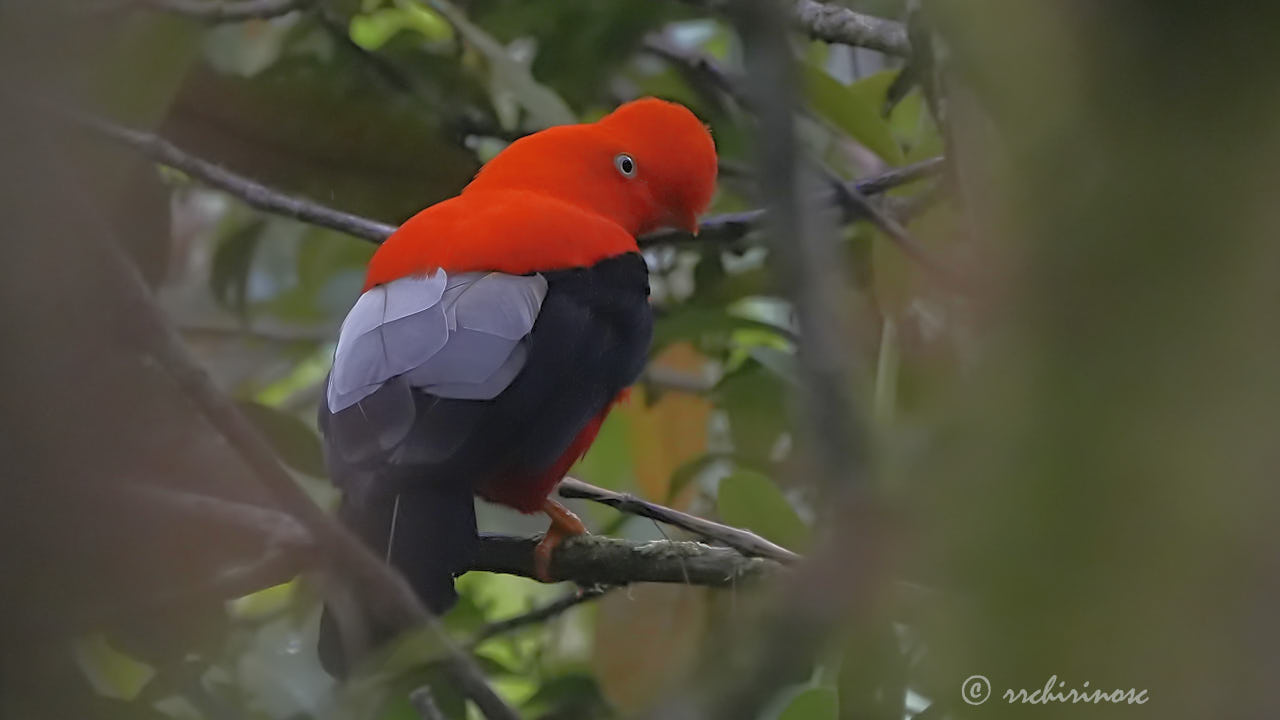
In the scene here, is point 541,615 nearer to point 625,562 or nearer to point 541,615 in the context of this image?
point 541,615

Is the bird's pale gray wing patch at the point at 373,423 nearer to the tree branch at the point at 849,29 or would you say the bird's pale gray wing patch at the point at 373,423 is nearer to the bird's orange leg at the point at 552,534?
the bird's orange leg at the point at 552,534

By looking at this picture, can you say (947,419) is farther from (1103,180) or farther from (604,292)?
(604,292)

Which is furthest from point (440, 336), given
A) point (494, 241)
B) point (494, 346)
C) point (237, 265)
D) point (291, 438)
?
point (237, 265)

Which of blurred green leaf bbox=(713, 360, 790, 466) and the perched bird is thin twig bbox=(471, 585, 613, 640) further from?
blurred green leaf bbox=(713, 360, 790, 466)

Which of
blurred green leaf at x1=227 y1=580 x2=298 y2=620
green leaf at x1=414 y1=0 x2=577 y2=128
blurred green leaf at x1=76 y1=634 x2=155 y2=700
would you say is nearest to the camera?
blurred green leaf at x1=76 y1=634 x2=155 y2=700

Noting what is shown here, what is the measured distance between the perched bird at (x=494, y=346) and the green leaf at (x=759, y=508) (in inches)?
8.6

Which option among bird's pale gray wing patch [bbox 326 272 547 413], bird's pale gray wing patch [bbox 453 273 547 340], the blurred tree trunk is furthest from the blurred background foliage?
bird's pale gray wing patch [bbox 453 273 547 340]

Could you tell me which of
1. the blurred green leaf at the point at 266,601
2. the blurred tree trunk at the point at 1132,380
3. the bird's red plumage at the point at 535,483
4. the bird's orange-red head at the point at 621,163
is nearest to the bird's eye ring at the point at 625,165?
the bird's orange-red head at the point at 621,163

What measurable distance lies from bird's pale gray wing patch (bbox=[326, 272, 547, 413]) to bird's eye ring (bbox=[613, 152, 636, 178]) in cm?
49

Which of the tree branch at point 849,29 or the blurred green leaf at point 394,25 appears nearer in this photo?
the tree branch at point 849,29

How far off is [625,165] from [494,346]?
703mm

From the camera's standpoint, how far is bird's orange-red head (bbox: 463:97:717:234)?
2.23 m

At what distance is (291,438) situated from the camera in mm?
2076

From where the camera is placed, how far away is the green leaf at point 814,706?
148 centimetres
